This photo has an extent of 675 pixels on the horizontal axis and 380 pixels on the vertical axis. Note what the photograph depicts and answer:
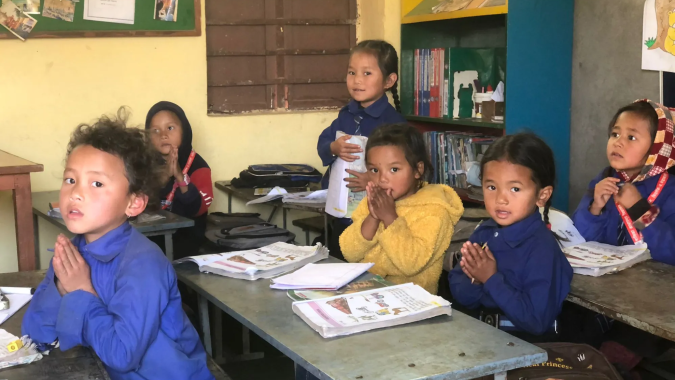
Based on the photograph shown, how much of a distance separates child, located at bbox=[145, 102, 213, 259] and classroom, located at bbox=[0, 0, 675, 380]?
0.04ft

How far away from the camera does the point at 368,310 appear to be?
6.06 feet

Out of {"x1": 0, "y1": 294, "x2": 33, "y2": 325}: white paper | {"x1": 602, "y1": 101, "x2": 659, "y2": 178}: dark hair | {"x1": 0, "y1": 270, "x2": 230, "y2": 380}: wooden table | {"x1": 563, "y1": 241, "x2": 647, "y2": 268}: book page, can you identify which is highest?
{"x1": 602, "y1": 101, "x2": 659, "y2": 178}: dark hair

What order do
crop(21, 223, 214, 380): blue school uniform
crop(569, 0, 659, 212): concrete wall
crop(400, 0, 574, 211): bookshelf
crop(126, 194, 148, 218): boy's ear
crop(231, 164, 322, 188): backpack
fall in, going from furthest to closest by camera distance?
1. crop(231, 164, 322, 188): backpack
2. crop(400, 0, 574, 211): bookshelf
3. crop(569, 0, 659, 212): concrete wall
4. crop(126, 194, 148, 218): boy's ear
5. crop(21, 223, 214, 380): blue school uniform

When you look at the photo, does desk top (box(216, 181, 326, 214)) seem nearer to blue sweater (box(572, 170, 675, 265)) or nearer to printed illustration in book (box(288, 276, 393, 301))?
blue sweater (box(572, 170, 675, 265))

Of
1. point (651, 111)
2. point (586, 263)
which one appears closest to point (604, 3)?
point (651, 111)

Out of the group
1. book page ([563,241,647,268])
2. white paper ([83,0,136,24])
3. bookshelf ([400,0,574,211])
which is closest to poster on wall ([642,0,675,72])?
bookshelf ([400,0,574,211])

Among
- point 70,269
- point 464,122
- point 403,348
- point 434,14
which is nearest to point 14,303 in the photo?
point 70,269

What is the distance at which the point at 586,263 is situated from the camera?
2436mm

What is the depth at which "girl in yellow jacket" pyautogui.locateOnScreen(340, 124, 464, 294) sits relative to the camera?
2537 mm

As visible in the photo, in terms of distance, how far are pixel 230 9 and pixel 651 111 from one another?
250 centimetres

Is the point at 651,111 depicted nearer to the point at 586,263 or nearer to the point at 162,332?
the point at 586,263

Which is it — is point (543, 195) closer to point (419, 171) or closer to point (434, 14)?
point (419, 171)

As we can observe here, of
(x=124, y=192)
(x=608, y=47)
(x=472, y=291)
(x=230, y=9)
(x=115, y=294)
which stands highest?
(x=230, y=9)

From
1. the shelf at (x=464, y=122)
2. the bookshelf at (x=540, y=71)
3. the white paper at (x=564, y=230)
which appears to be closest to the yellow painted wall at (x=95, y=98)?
the shelf at (x=464, y=122)
